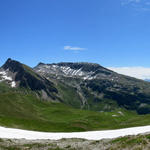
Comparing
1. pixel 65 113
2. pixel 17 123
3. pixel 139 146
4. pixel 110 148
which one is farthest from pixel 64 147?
pixel 65 113

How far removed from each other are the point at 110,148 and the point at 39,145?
1266 centimetres

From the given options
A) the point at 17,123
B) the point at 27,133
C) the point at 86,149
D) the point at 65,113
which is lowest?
the point at 86,149

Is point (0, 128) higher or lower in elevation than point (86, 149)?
higher

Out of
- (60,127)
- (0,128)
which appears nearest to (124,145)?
(0,128)

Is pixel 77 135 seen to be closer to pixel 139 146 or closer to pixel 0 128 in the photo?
pixel 0 128

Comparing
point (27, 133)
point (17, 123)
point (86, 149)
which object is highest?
point (17, 123)

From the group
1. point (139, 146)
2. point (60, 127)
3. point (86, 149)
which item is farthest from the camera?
point (60, 127)

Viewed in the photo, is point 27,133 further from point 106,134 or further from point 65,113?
point 65,113

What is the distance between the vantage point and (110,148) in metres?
26.3

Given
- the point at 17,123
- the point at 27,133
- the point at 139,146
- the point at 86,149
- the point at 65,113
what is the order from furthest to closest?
the point at 65,113, the point at 17,123, the point at 27,133, the point at 86,149, the point at 139,146

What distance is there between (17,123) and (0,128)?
37.0ft

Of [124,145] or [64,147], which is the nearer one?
[124,145]

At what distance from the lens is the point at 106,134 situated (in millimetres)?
50250

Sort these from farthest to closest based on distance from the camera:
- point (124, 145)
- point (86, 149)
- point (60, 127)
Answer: point (60, 127), point (86, 149), point (124, 145)
